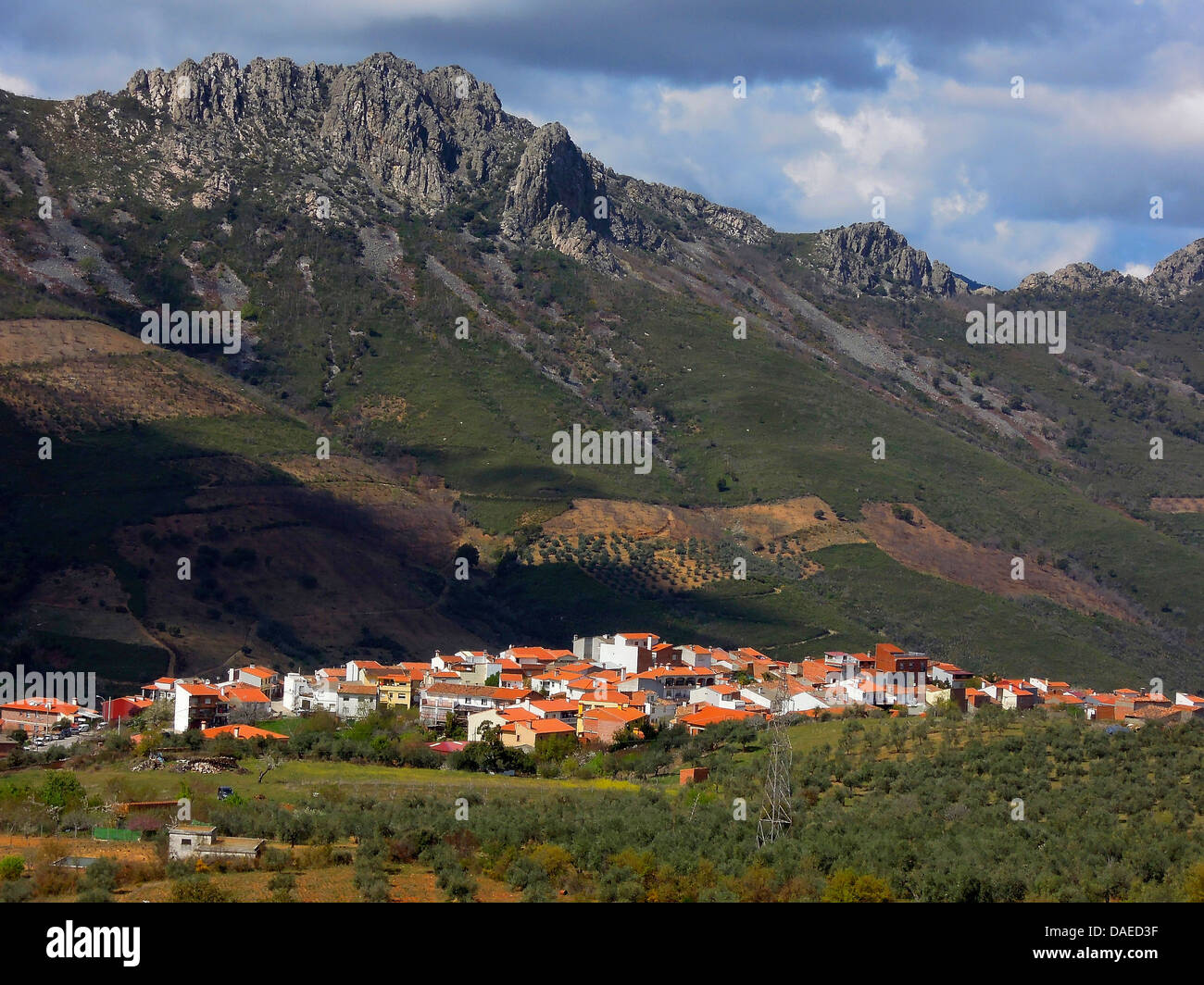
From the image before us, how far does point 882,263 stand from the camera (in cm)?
19550

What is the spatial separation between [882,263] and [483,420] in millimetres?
102668

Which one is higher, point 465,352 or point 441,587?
point 465,352

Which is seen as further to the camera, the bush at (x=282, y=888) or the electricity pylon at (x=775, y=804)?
the electricity pylon at (x=775, y=804)

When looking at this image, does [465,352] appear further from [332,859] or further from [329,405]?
[332,859]

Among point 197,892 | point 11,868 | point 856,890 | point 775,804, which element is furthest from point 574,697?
point 197,892

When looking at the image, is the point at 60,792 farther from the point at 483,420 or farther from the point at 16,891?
the point at 483,420

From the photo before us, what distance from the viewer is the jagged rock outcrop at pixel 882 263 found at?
19125cm

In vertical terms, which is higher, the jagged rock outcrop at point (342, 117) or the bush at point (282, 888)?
the jagged rock outcrop at point (342, 117)

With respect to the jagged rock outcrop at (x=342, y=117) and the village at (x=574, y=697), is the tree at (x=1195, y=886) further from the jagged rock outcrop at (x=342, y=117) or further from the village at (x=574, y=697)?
the jagged rock outcrop at (x=342, y=117)

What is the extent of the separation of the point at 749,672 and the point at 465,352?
62659mm

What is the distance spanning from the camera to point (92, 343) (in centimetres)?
9631

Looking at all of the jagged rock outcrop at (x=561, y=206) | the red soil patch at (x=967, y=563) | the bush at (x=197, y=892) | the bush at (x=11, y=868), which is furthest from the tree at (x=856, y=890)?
the jagged rock outcrop at (x=561, y=206)

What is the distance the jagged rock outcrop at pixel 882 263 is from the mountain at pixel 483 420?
19.8ft

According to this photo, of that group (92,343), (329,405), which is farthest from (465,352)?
(92,343)
